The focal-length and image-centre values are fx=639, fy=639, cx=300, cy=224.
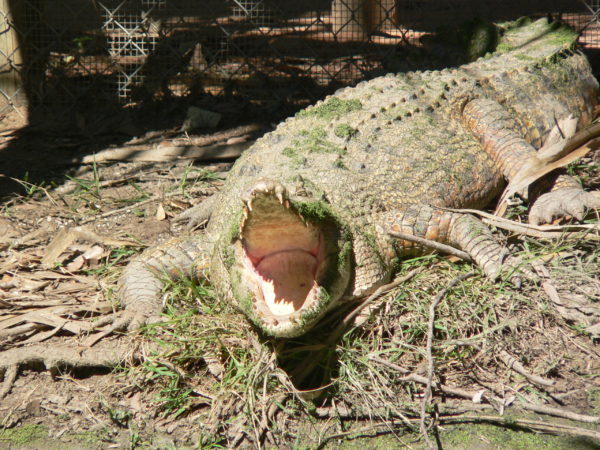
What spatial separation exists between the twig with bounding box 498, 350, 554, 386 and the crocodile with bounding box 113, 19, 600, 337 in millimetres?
489

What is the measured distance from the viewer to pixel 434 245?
3252 mm

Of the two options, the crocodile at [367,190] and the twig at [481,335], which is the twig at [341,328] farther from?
the twig at [481,335]

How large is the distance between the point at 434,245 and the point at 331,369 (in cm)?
89

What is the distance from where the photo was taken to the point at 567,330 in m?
2.89

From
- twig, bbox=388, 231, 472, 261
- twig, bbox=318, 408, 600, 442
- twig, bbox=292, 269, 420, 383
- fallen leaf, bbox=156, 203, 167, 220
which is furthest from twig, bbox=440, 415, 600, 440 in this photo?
fallen leaf, bbox=156, 203, 167, 220

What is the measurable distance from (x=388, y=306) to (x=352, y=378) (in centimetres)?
46

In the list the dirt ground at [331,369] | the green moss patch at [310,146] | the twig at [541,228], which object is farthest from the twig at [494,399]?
the green moss patch at [310,146]

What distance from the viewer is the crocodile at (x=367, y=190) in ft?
8.73

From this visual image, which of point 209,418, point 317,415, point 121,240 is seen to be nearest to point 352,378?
point 317,415

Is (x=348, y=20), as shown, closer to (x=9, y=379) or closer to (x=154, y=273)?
(x=154, y=273)

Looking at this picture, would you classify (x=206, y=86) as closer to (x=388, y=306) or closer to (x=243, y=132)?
(x=243, y=132)

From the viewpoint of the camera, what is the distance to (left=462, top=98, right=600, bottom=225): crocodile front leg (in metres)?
3.56

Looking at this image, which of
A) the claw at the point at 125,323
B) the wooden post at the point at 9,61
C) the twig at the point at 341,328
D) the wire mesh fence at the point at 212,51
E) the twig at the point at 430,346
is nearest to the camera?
the twig at the point at 430,346

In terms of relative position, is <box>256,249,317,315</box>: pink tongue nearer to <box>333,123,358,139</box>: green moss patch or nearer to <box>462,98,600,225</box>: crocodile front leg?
<box>333,123,358,139</box>: green moss patch
